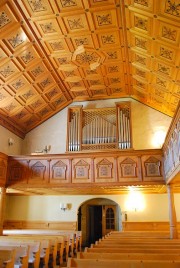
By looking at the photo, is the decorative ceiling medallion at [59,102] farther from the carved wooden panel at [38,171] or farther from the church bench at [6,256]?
the church bench at [6,256]

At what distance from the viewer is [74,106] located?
12.0 metres

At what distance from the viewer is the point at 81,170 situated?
9023mm

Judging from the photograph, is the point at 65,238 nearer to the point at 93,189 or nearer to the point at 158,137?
the point at 93,189

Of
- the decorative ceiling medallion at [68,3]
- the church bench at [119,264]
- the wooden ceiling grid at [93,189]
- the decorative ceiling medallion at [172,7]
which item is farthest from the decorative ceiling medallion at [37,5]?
the church bench at [119,264]

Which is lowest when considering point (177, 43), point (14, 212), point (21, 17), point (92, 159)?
point (14, 212)

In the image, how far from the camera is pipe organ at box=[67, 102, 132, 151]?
10914mm

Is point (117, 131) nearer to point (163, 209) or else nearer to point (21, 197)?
point (163, 209)

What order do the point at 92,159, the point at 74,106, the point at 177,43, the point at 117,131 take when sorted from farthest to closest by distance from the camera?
the point at 74,106 < the point at 117,131 < the point at 92,159 < the point at 177,43

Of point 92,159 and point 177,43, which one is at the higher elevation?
point 177,43

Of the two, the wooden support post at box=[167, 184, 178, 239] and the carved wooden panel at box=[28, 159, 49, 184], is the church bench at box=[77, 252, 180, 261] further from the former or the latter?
the carved wooden panel at box=[28, 159, 49, 184]

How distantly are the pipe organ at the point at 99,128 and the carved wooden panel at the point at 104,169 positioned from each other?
1.88 meters

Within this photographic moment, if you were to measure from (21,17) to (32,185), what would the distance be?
541cm

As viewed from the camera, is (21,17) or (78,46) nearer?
(21,17)

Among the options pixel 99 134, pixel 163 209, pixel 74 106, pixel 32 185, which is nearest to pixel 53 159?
pixel 32 185
